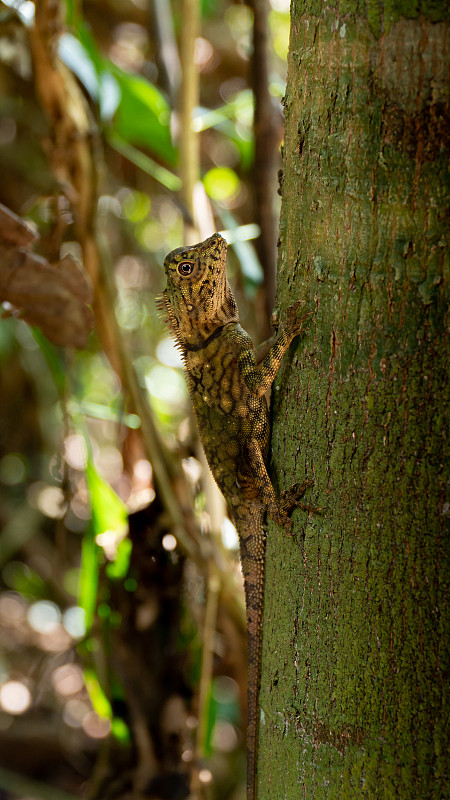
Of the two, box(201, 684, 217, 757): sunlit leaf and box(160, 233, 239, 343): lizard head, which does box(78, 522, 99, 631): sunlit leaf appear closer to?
box(201, 684, 217, 757): sunlit leaf

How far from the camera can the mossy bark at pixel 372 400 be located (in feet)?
3.76

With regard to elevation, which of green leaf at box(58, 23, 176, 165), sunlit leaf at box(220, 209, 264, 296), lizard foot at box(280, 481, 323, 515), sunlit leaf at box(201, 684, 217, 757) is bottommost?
sunlit leaf at box(201, 684, 217, 757)

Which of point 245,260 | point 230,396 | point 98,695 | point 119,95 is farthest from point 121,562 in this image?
point 119,95

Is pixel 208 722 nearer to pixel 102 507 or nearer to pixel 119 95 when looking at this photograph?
pixel 102 507

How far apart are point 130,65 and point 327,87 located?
4.75 m

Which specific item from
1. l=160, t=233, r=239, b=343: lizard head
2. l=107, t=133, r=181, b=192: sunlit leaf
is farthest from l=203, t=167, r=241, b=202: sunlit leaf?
l=160, t=233, r=239, b=343: lizard head

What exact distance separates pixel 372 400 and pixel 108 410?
92.5 inches

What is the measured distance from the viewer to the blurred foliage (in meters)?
2.77

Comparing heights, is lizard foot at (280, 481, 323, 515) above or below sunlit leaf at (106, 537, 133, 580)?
below

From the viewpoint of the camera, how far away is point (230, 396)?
2.15 metres

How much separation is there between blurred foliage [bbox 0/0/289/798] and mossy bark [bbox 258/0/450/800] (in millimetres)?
1531

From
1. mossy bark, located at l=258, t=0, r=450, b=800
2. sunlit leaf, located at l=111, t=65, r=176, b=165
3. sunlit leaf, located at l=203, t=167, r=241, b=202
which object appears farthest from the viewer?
sunlit leaf, located at l=203, t=167, r=241, b=202

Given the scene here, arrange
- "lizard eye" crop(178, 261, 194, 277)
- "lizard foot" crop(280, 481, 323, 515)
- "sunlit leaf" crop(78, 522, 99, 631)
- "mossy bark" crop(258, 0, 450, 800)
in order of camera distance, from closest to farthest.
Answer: "mossy bark" crop(258, 0, 450, 800) → "lizard foot" crop(280, 481, 323, 515) → "lizard eye" crop(178, 261, 194, 277) → "sunlit leaf" crop(78, 522, 99, 631)

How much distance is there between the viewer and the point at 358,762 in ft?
4.02
